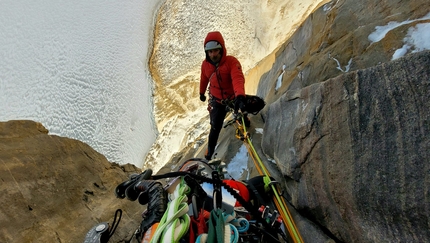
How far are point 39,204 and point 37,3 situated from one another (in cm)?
1340

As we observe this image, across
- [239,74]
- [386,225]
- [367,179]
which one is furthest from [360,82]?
[239,74]

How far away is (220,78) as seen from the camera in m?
4.11

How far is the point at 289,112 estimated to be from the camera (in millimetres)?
3096

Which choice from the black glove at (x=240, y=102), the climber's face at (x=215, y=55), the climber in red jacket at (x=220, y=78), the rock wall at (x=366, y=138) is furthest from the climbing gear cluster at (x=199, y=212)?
the climber's face at (x=215, y=55)

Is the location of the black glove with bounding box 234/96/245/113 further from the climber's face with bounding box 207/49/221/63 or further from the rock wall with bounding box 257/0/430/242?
the climber's face with bounding box 207/49/221/63

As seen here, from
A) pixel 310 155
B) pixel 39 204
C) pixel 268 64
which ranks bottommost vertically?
pixel 268 64

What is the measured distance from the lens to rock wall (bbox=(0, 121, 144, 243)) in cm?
282

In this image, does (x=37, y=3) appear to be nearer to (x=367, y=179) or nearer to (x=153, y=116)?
(x=153, y=116)

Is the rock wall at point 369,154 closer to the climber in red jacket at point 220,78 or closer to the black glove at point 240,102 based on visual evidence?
the black glove at point 240,102

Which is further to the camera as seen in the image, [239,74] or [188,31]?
[188,31]

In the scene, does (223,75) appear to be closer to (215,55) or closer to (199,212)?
(215,55)

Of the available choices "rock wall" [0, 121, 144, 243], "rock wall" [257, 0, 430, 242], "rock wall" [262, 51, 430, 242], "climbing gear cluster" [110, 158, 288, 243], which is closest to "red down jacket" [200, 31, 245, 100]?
"rock wall" [257, 0, 430, 242]

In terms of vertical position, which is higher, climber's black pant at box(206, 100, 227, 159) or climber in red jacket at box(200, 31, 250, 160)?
climber in red jacket at box(200, 31, 250, 160)

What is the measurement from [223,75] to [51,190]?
2606mm
